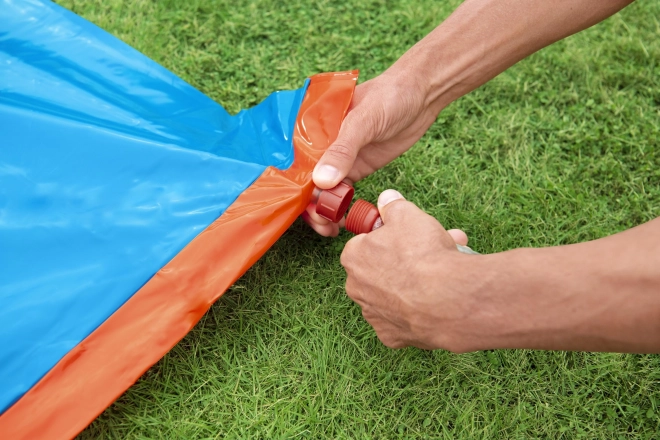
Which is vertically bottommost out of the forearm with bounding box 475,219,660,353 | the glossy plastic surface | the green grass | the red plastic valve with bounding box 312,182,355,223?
the green grass

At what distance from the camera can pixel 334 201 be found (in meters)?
1.51

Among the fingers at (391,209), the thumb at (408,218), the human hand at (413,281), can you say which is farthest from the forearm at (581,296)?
the fingers at (391,209)

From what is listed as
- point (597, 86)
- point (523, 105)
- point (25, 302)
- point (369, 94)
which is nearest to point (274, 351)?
point (25, 302)

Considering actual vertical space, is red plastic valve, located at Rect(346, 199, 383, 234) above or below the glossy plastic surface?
below

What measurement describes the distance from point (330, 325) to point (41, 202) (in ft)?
2.92

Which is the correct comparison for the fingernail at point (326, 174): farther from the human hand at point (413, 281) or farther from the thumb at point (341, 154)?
the human hand at point (413, 281)

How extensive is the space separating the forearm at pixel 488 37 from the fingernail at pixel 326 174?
418 millimetres

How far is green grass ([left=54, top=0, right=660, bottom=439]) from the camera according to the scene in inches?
61.7

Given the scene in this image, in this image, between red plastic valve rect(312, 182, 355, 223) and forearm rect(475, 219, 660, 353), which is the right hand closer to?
red plastic valve rect(312, 182, 355, 223)

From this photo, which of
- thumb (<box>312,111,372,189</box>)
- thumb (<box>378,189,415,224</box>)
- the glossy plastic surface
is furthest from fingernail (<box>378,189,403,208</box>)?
the glossy plastic surface

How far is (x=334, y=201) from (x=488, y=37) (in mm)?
720

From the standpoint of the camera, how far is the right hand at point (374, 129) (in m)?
1.51

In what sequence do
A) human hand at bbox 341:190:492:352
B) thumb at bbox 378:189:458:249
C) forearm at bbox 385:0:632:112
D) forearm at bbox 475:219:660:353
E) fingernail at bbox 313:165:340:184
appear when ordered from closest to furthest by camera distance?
forearm at bbox 475:219:660:353, human hand at bbox 341:190:492:352, thumb at bbox 378:189:458:249, fingernail at bbox 313:165:340:184, forearm at bbox 385:0:632:112

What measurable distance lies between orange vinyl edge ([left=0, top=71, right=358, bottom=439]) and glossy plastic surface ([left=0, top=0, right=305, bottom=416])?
0.10 feet
